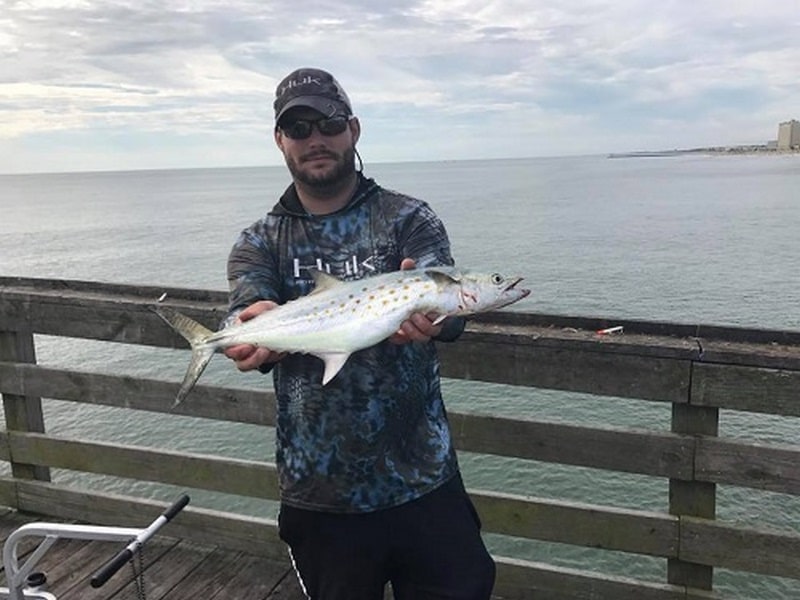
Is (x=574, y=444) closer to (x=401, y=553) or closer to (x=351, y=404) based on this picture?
(x=401, y=553)

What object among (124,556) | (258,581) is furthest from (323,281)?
(258,581)

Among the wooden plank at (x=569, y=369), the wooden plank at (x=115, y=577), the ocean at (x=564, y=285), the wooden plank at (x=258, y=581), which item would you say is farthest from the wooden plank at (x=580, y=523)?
the ocean at (x=564, y=285)

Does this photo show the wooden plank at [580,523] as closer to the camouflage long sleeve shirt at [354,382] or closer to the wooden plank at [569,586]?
the wooden plank at [569,586]

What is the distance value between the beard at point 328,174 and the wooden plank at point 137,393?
1.49m

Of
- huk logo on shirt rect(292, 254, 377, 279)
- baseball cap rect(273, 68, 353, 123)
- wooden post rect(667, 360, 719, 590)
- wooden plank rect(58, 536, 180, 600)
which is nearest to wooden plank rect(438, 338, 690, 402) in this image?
Answer: wooden post rect(667, 360, 719, 590)

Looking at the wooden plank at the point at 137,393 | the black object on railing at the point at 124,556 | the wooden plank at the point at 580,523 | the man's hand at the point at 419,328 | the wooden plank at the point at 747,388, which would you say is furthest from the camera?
the wooden plank at the point at 137,393

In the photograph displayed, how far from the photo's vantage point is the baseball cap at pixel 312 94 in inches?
111

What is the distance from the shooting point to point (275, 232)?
2.93 m

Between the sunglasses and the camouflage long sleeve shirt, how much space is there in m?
0.25

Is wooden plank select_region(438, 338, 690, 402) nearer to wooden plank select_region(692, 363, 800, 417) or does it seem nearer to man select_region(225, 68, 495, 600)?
wooden plank select_region(692, 363, 800, 417)

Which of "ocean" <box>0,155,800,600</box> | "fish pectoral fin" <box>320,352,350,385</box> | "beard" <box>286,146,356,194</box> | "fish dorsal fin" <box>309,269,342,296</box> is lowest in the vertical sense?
"ocean" <box>0,155,800,600</box>

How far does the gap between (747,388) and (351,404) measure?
1.75m

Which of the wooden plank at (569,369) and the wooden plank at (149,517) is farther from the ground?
the wooden plank at (569,369)

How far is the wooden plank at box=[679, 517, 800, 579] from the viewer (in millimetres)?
3273
